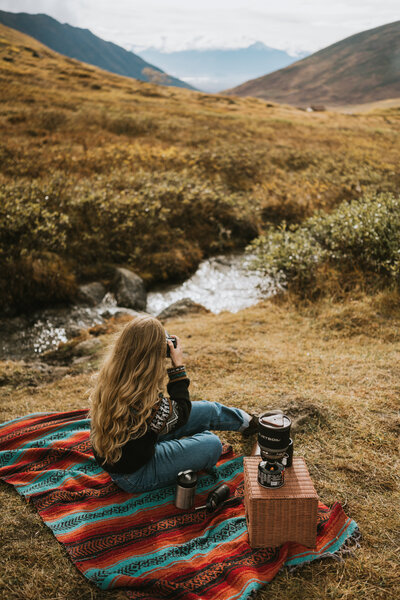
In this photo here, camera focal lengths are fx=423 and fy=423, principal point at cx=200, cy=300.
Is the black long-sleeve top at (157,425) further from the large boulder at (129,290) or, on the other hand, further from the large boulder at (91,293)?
the large boulder at (91,293)

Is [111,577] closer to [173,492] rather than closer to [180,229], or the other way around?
[173,492]

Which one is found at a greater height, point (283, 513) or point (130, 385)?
point (130, 385)

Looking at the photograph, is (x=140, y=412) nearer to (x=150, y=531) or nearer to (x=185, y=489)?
(x=185, y=489)

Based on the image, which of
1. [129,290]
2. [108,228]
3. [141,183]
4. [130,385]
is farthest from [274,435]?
[141,183]

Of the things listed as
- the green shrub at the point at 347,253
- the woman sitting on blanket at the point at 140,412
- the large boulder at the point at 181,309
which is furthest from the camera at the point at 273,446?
the large boulder at the point at 181,309

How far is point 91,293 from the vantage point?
12258mm

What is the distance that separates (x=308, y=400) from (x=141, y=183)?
45.0 feet

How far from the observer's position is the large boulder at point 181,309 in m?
11.3

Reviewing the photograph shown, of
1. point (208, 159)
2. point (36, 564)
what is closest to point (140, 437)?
point (36, 564)

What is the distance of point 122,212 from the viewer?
1499cm

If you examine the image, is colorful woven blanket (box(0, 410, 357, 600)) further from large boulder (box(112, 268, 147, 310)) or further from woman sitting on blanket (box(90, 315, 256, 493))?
large boulder (box(112, 268, 147, 310))

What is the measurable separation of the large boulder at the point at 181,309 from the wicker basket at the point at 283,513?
7678mm

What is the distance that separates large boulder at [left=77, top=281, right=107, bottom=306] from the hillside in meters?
0.37

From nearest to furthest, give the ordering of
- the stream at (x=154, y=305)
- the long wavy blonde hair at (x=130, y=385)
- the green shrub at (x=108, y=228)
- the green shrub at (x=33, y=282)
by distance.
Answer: the long wavy blonde hair at (x=130, y=385)
the stream at (x=154, y=305)
the green shrub at (x=33, y=282)
the green shrub at (x=108, y=228)
